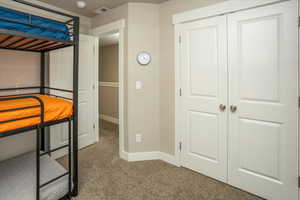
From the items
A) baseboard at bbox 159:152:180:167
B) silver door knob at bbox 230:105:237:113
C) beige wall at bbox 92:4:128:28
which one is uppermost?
beige wall at bbox 92:4:128:28

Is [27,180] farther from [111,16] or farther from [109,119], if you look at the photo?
[109,119]

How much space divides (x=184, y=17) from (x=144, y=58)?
0.81 metres

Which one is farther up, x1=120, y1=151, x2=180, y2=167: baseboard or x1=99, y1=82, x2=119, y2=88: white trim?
x1=99, y1=82, x2=119, y2=88: white trim

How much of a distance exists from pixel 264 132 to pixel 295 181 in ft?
1.74

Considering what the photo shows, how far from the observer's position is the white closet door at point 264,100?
173cm

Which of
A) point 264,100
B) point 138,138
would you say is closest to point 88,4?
point 138,138

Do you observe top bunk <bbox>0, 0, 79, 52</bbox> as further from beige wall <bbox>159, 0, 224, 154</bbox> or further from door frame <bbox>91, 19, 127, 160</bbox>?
beige wall <bbox>159, 0, 224, 154</bbox>

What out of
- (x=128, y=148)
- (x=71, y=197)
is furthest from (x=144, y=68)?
(x=71, y=197)

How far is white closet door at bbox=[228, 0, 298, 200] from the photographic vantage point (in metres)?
1.73

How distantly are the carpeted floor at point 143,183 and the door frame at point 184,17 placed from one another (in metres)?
0.37

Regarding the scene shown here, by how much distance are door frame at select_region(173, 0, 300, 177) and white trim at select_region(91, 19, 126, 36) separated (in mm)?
848

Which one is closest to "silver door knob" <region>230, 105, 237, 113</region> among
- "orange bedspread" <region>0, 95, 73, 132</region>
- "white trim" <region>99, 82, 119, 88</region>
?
"orange bedspread" <region>0, 95, 73, 132</region>

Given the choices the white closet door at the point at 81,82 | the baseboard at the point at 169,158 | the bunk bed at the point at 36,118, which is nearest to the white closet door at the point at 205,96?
the baseboard at the point at 169,158

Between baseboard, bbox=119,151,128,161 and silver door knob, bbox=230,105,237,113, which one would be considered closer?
silver door knob, bbox=230,105,237,113
